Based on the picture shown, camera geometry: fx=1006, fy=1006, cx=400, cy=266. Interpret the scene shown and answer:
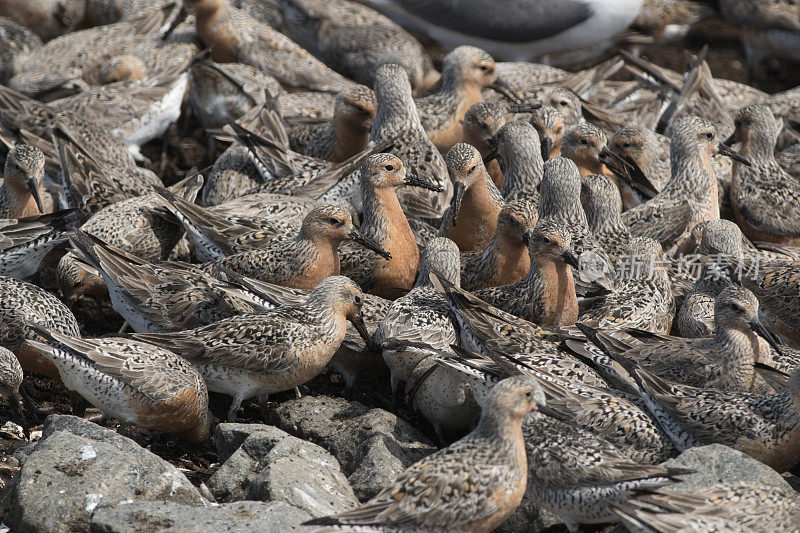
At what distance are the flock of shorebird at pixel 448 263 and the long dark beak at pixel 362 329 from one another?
68mm

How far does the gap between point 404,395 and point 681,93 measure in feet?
19.3

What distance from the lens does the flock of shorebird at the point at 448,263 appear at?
5.86 m

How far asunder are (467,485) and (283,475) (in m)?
1.10

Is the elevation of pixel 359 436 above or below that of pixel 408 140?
below

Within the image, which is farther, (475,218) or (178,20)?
(178,20)

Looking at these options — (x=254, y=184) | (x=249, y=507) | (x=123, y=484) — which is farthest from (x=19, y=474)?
(x=254, y=184)

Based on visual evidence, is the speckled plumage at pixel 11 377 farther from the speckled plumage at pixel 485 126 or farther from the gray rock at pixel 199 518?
the speckled plumage at pixel 485 126

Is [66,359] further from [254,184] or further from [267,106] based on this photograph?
[267,106]

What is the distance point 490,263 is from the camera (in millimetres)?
8031

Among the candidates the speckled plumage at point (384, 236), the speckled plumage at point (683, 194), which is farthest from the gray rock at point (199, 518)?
the speckled plumage at point (683, 194)

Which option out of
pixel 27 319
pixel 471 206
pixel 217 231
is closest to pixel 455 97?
pixel 471 206

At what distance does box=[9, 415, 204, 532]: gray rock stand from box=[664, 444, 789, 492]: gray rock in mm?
2781

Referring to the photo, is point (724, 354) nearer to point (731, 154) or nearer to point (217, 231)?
point (731, 154)

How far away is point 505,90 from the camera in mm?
11023
